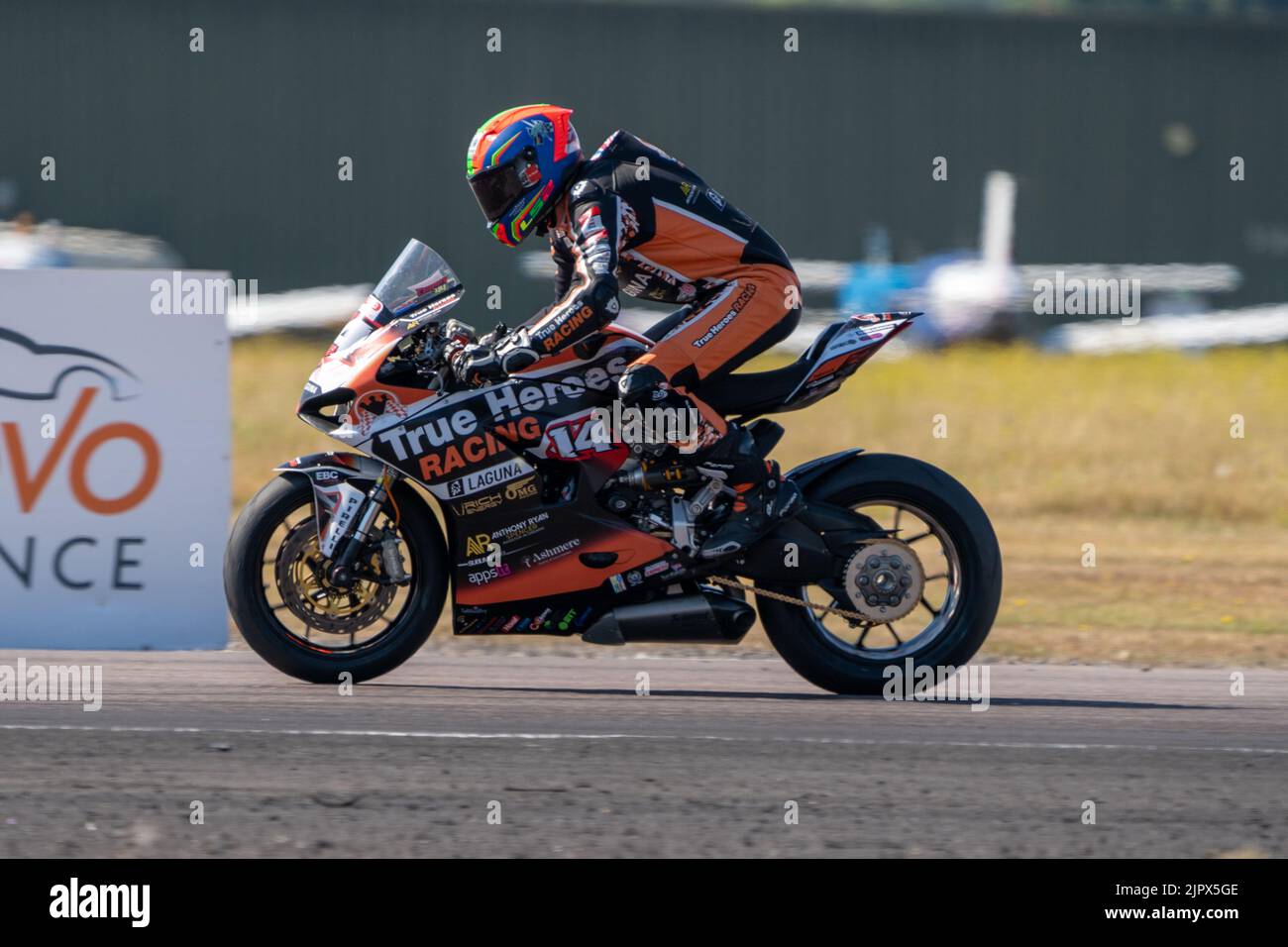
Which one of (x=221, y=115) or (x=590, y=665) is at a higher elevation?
(x=221, y=115)

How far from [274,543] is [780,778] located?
4477 millimetres

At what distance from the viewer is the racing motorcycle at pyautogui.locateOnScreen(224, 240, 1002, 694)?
668 cm

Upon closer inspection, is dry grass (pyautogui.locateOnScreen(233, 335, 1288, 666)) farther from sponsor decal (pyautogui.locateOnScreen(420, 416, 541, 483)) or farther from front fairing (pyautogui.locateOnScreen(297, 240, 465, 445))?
front fairing (pyautogui.locateOnScreen(297, 240, 465, 445))

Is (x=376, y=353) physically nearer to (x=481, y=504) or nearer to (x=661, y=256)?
(x=481, y=504)

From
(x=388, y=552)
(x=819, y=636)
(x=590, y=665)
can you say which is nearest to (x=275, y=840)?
(x=388, y=552)

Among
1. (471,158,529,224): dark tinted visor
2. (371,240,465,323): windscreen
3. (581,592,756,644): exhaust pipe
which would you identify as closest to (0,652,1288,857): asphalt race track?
(581,592,756,644): exhaust pipe

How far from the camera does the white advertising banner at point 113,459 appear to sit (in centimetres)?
798

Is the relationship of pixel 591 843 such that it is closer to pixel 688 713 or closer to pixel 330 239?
pixel 688 713

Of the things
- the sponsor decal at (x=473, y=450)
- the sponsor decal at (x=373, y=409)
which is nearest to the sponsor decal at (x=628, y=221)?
the sponsor decal at (x=473, y=450)

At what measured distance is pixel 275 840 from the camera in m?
4.67

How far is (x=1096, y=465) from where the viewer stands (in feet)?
52.4

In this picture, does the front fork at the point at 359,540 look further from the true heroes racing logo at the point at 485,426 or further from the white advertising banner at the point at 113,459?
the white advertising banner at the point at 113,459
